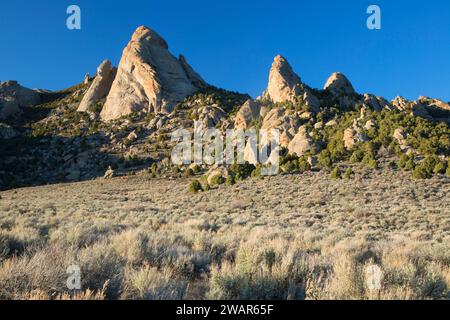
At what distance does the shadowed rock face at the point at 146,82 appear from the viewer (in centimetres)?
7338

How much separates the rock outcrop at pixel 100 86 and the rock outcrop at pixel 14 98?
1627cm

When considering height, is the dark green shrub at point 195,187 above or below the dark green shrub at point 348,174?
below

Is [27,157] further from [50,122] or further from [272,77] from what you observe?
[272,77]

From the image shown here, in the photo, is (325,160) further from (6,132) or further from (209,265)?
(6,132)

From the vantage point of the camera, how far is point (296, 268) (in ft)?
20.7

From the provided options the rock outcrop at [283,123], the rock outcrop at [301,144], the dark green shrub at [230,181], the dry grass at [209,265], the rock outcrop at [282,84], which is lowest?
the dry grass at [209,265]

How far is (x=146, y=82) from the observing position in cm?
7388

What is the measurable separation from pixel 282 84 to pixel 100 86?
1797 inches

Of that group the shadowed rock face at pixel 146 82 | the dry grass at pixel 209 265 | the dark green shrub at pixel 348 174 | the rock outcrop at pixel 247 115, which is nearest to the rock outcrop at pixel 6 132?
the shadowed rock face at pixel 146 82

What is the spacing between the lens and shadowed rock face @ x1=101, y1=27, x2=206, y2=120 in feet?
241

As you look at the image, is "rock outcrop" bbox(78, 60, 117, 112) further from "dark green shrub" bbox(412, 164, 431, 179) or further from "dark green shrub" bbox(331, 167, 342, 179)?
"dark green shrub" bbox(412, 164, 431, 179)

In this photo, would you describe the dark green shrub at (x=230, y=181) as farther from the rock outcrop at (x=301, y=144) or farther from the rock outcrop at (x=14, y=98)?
the rock outcrop at (x=14, y=98)

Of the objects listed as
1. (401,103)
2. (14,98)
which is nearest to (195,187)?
(401,103)

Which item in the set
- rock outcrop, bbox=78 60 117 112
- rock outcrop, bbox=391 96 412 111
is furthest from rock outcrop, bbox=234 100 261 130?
rock outcrop, bbox=78 60 117 112
